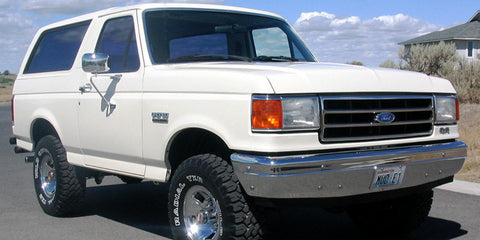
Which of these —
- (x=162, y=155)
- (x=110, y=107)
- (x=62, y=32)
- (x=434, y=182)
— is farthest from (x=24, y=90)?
(x=434, y=182)

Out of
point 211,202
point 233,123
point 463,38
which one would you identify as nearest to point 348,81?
point 233,123

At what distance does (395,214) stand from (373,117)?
1.43 meters

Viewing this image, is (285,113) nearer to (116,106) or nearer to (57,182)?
(116,106)

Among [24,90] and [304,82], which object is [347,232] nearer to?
[304,82]

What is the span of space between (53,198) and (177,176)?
7.61 feet

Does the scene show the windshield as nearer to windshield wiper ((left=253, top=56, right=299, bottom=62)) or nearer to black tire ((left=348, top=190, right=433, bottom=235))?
windshield wiper ((left=253, top=56, right=299, bottom=62))

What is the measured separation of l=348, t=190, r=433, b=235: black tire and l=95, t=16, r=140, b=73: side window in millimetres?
2321

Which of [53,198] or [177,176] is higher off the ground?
[177,176]

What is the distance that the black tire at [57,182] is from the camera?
618cm

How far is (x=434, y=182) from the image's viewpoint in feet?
15.3

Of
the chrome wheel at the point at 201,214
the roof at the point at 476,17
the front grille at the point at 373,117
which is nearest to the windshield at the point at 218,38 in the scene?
the chrome wheel at the point at 201,214

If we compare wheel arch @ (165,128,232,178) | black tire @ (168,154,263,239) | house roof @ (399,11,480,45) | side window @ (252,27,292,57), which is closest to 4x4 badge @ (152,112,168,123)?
wheel arch @ (165,128,232,178)

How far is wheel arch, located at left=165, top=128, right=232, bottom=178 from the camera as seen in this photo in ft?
14.9

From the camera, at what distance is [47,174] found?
6.57 m
